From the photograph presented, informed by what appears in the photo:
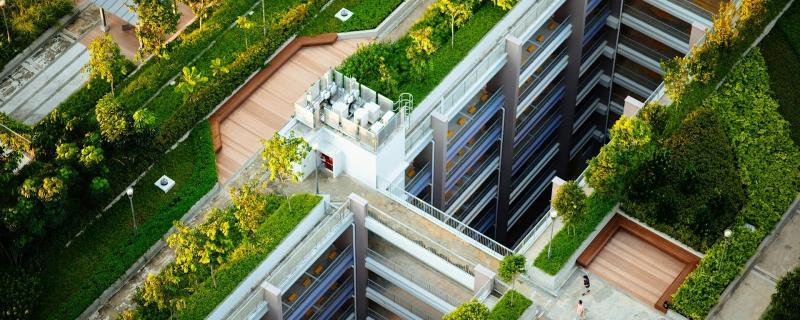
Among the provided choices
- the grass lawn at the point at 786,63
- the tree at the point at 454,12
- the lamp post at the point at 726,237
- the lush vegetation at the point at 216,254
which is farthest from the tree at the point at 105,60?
the grass lawn at the point at 786,63

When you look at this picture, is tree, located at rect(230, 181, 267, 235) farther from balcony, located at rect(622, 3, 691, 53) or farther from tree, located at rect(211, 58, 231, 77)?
balcony, located at rect(622, 3, 691, 53)

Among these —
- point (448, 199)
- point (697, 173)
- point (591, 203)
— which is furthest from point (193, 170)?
point (697, 173)

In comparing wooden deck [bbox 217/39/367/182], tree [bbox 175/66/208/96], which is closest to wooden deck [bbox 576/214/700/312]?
wooden deck [bbox 217/39/367/182]

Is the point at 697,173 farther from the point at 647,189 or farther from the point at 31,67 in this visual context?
the point at 31,67

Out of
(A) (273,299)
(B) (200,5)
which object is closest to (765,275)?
(A) (273,299)

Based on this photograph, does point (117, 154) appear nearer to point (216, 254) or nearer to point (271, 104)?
point (271, 104)

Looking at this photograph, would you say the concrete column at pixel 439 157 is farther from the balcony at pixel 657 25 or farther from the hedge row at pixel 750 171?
the balcony at pixel 657 25
